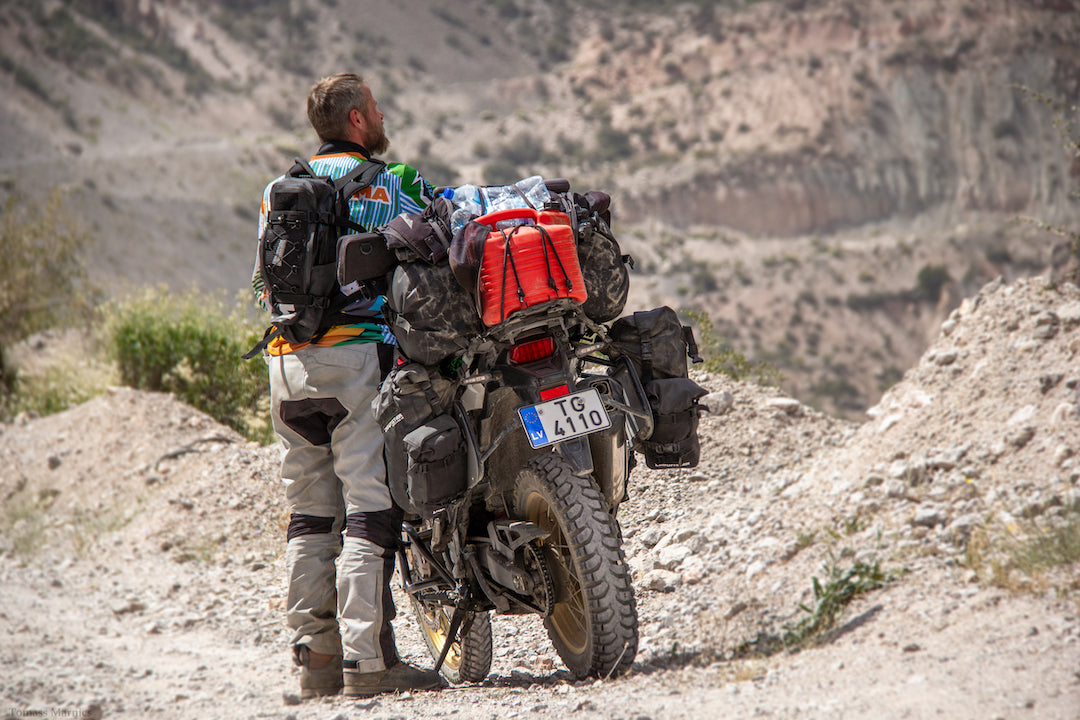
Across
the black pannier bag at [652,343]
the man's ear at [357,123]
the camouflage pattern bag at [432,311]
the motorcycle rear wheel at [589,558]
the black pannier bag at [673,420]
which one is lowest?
the motorcycle rear wheel at [589,558]

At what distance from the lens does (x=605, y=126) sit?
8688cm

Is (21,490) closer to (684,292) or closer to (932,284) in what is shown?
(684,292)

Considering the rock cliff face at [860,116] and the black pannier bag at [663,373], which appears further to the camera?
the rock cliff face at [860,116]

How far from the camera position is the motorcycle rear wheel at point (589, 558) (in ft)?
10.3

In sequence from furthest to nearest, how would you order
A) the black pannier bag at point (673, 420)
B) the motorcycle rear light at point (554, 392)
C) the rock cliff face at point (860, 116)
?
the rock cliff face at point (860, 116) < the black pannier bag at point (673, 420) < the motorcycle rear light at point (554, 392)

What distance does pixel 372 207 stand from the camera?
3.78m

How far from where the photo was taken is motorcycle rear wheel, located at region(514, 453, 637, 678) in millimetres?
3145

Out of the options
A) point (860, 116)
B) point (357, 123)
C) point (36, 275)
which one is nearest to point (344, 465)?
point (357, 123)

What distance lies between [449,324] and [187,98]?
3178 inches

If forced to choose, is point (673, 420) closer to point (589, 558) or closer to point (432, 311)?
point (589, 558)

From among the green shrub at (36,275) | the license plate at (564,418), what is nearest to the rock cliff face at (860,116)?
the green shrub at (36,275)

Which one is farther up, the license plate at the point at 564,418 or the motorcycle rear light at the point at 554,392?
the motorcycle rear light at the point at 554,392

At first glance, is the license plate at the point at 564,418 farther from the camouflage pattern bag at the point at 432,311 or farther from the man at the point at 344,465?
the man at the point at 344,465

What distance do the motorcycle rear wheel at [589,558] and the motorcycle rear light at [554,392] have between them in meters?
0.19
